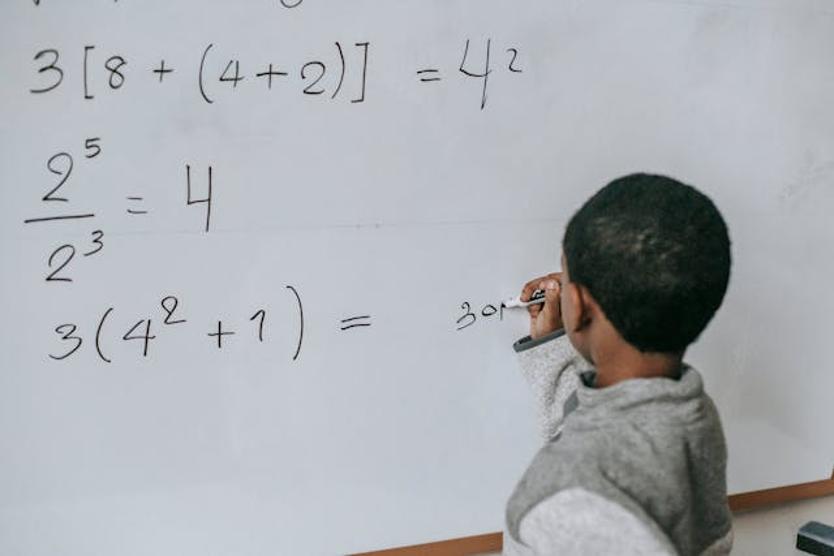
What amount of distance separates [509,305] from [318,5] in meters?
0.35

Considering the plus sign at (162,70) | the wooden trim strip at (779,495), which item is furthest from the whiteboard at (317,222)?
the wooden trim strip at (779,495)

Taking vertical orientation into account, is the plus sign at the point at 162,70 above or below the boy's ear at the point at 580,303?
above

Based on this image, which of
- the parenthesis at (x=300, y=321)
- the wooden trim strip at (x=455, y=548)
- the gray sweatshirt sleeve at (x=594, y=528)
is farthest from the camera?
the wooden trim strip at (x=455, y=548)

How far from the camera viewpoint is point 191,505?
0.81 meters

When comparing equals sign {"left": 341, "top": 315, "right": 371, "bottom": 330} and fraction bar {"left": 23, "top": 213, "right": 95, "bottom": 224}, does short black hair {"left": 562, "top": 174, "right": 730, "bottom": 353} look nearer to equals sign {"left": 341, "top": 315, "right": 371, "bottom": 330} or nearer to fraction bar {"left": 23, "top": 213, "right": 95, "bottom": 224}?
equals sign {"left": 341, "top": 315, "right": 371, "bottom": 330}

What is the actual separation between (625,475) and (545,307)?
0.30m

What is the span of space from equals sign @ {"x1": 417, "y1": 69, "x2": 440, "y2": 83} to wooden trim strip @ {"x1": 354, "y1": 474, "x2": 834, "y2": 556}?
47 centimetres

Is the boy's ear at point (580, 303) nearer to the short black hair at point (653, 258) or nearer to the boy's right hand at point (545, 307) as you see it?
the short black hair at point (653, 258)

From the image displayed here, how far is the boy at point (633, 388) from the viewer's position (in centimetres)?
58

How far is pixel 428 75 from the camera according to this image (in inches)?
31.9

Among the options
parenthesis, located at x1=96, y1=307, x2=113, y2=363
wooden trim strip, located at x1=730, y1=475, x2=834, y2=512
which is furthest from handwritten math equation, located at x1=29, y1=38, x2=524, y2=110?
wooden trim strip, located at x1=730, y1=475, x2=834, y2=512

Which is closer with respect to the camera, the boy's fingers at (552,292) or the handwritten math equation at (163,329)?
the handwritten math equation at (163,329)

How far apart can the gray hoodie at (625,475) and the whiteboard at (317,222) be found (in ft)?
0.76

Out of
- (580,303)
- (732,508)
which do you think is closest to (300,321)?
(580,303)
